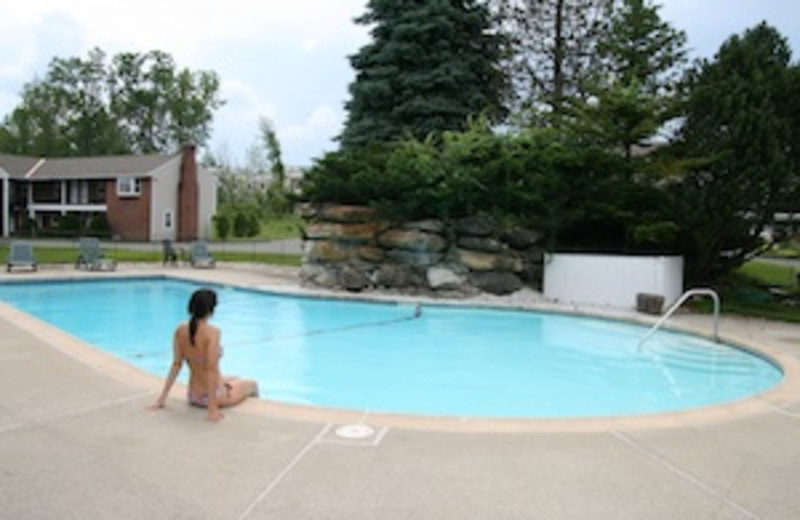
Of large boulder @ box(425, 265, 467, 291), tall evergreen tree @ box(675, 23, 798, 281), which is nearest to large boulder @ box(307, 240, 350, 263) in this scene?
large boulder @ box(425, 265, 467, 291)

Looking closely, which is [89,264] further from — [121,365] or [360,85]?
[121,365]

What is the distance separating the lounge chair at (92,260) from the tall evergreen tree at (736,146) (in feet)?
50.0

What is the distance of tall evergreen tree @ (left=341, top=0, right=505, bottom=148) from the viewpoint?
20438 mm

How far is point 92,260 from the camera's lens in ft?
60.7

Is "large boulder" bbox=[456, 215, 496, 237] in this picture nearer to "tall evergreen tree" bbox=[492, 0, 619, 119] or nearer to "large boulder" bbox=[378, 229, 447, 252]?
"large boulder" bbox=[378, 229, 447, 252]

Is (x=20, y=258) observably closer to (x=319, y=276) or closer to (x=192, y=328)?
(x=319, y=276)

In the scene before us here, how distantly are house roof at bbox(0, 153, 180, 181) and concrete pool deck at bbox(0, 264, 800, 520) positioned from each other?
36437 millimetres

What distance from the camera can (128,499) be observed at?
3.07 m

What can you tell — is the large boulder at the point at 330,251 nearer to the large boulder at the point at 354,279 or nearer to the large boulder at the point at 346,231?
the large boulder at the point at 346,231

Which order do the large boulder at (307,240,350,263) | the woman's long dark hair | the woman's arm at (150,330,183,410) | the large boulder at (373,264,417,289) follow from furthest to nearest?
the large boulder at (307,240,350,263) → the large boulder at (373,264,417,289) → the woman's arm at (150,330,183,410) → the woman's long dark hair

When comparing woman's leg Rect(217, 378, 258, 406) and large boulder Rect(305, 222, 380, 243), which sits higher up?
large boulder Rect(305, 222, 380, 243)

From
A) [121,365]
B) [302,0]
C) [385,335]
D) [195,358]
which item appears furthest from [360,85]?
[195,358]

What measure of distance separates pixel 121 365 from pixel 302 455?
3.20 m

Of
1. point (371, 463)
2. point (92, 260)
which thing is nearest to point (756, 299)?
point (371, 463)
